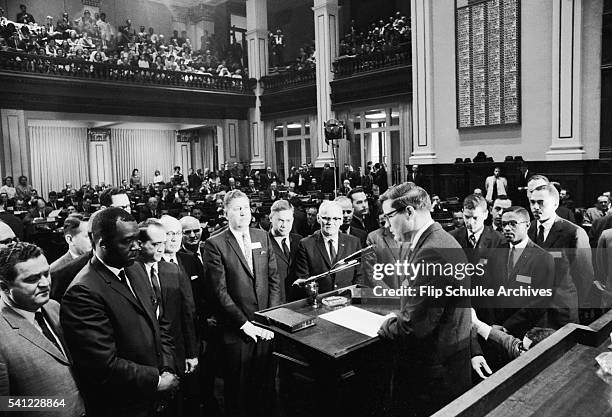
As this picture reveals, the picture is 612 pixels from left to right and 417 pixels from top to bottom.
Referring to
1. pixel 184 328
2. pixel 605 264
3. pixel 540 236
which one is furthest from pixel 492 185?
pixel 184 328

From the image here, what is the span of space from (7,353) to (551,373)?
6.75 ft

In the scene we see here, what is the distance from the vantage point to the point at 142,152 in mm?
19609

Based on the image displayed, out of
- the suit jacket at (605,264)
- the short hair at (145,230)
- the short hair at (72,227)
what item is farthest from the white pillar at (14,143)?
the suit jacket at (605,264)

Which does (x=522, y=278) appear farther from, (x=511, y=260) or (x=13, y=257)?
(x=13, y=257)

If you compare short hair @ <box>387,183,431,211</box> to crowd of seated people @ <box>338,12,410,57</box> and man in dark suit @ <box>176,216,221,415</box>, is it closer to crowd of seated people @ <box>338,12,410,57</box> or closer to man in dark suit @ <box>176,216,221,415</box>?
man in dark suit @ <box>176,216,221,415</box>

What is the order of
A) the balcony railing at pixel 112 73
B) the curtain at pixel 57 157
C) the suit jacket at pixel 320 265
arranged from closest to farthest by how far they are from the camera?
1. the suit jacket at pixel 320 265
2. the balcony railing at pixel 112 73
3. the curtain at pixel 57 157

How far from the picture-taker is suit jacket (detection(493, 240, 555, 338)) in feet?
9.23

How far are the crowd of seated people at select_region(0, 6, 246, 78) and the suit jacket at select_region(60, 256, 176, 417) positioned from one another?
1284 cm

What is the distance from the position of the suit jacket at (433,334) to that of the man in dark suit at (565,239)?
1.70 meters

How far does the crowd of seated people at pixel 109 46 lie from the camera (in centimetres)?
1305

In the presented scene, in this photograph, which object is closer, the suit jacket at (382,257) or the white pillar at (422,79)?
the suit jacket at (382,257)

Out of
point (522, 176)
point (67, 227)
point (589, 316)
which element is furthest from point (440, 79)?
point (67, 227)

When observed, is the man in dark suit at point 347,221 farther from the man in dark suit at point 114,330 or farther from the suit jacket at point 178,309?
the man in dark suit at point 114,330

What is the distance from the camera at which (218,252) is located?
3.31 metres
